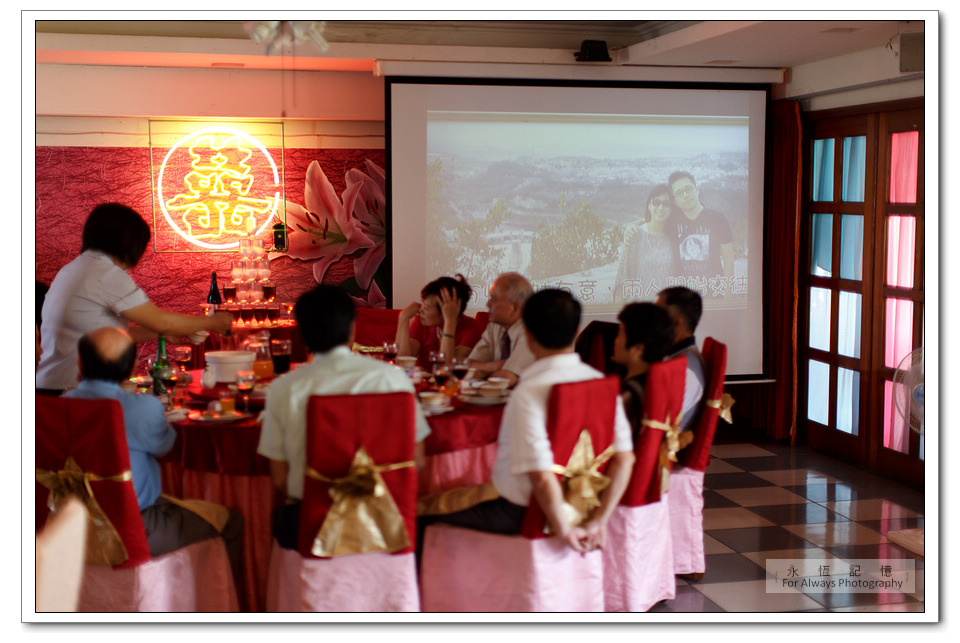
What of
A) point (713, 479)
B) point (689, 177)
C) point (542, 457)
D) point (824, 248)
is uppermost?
point (689, 177)

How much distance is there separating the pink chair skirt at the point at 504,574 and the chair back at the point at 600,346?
136 cm

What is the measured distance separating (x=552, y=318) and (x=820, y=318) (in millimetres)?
3506

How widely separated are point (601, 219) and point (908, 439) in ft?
6.83

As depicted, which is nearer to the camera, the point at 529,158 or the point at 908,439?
the point at 908,439

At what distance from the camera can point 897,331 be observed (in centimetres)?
489

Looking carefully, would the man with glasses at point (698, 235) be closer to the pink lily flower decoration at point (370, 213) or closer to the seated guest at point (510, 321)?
the pink lily flower decoration at point (370, 213)

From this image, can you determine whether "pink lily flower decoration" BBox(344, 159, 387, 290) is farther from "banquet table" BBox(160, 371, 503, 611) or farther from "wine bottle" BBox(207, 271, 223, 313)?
"banquet table" BBox(160, 371, 503, 611)

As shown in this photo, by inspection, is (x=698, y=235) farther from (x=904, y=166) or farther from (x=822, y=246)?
(x=904, y=166)

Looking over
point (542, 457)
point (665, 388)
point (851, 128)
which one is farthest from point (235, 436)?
point (851, 128)

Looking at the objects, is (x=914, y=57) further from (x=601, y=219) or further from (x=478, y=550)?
(x=478, y=550)

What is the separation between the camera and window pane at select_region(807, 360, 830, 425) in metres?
5.51

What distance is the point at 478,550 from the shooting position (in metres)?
2.74

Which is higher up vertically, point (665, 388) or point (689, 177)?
point (689, 177)
